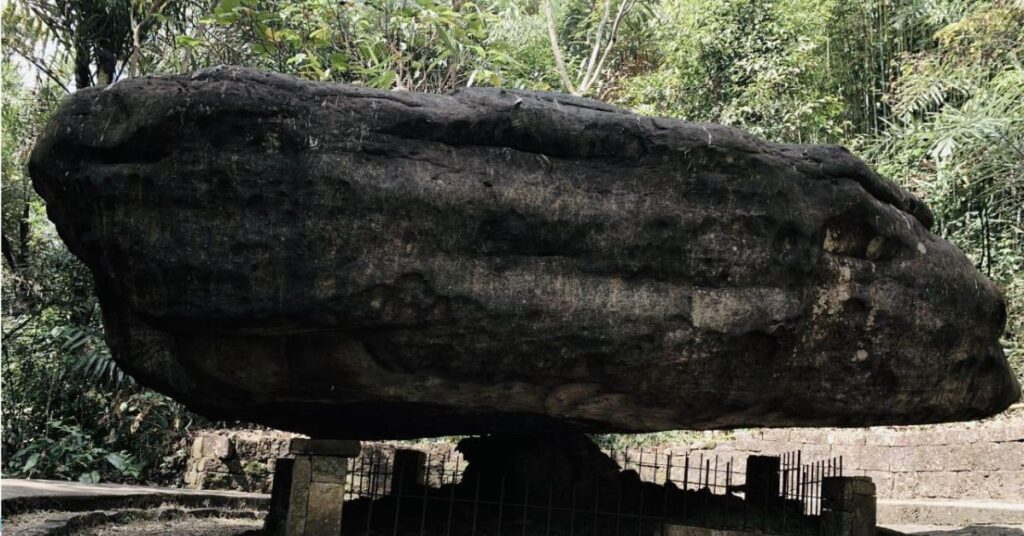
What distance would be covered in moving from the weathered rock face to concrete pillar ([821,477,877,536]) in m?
0.52

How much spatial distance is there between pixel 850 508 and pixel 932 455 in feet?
16.3

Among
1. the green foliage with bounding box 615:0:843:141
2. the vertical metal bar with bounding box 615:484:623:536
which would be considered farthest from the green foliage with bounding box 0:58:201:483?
the green foliage with bounding box 615:0:843:141

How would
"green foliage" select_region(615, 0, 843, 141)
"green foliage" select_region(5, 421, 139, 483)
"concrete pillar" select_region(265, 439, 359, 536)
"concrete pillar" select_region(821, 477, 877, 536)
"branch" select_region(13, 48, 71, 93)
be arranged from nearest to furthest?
1. "concrete pillar" select_region(265, 439, 359, 536)
2. "concrete pillar" select_region(821, 477, 877, 536)
3. "green foliage" select_region(5, 421, 139, 483)
4. "branch" select_region(13, 48, 71, 93)
5. "green foliage" select_region(615, 0, 843, 141)

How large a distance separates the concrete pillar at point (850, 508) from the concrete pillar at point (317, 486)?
3.17m

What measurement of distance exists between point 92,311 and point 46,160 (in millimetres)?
9186

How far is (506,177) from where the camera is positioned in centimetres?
527

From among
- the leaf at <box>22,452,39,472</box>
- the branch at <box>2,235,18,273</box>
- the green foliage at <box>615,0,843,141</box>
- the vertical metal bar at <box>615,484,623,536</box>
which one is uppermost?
the green foliage at <box>615,0,843,141</box>

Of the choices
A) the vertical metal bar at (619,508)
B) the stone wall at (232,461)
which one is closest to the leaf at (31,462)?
the stone wall at (232,461)

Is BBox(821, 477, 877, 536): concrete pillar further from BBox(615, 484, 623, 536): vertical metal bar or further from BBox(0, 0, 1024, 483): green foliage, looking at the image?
BBox(0, 0, 1024, 483): green foliage

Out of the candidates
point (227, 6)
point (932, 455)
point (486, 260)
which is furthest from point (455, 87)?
point (486, 260)

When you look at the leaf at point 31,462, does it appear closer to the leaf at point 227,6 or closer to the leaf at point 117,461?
the leaf at point 117,461

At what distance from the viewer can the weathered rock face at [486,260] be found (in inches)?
196

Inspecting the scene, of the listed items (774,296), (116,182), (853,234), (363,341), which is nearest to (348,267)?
(363,341)

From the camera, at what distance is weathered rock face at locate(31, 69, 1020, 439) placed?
16.3 feet
